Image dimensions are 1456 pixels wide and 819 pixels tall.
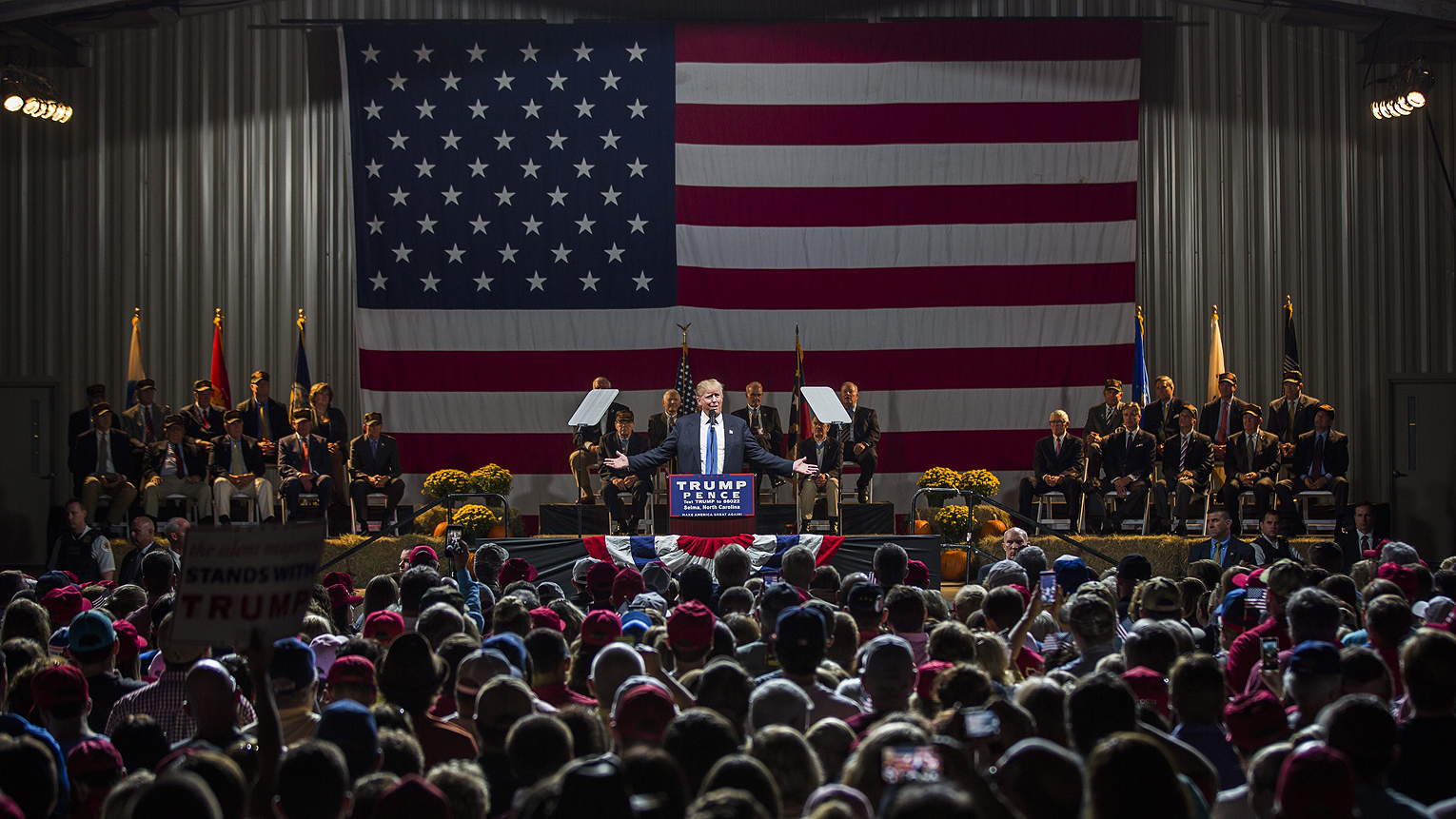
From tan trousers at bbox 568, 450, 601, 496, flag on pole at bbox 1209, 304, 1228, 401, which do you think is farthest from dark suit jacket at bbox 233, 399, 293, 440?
flag on pole at bbox 1209, 304, 1228, 401

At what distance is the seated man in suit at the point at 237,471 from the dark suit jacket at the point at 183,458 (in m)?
0.14

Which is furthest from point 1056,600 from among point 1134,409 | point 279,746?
point 1134,409

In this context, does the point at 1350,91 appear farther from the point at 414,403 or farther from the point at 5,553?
the point at 5,553

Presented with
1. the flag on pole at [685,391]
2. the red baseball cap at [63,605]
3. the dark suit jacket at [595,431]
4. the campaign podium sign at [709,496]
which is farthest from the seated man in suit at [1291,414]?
the red baseball cap at [63,605]

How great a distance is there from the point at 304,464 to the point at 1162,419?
851cm

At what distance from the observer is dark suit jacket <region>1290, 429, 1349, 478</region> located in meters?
11.9

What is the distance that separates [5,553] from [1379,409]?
15.5 meters

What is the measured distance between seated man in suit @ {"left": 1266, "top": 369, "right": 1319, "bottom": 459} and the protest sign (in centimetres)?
1096

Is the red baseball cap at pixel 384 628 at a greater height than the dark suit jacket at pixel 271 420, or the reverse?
the dark suit jacket at pixel 271 420

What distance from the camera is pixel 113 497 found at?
11.7 metres

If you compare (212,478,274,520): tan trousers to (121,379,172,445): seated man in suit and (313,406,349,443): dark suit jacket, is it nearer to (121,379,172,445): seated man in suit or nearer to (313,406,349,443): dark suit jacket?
(313,406,349,443): dark suit jacket

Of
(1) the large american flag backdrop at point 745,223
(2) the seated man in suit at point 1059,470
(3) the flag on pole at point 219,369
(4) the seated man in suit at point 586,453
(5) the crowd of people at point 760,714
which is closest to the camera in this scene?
(5) the crowd of people at point 760,714

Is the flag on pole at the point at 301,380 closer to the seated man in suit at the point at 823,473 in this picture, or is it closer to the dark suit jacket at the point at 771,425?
the dark suit jacket at the point at 771,425

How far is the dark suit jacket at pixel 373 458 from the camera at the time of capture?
12.4m
